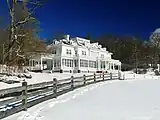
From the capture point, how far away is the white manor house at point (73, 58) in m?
54.9

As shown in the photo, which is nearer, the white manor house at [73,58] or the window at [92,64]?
the white manor house at [73,58]

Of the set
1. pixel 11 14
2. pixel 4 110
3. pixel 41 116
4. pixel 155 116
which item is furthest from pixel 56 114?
pixel 11 14

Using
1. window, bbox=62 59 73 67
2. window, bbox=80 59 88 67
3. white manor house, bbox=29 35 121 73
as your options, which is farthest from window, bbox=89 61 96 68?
window, bbox=62 59 73 67

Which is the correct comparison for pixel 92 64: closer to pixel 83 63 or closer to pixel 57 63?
pixel 83 63

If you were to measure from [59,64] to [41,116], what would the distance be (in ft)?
151

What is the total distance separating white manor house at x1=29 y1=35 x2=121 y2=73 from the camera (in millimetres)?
54875

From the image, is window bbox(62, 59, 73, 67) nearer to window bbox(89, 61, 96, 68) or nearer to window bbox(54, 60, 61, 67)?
window bbox(54, 60, 61, 67)

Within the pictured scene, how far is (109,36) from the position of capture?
10356cm

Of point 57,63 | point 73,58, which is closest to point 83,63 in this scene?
point 73,58

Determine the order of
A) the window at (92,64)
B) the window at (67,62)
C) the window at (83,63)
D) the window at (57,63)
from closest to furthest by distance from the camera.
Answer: the window at (57,63)
the window at (67,62)
the window at (83,63)
the window at (92,64)

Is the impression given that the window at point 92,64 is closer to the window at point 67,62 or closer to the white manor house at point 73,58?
the white manor house at point 73,58

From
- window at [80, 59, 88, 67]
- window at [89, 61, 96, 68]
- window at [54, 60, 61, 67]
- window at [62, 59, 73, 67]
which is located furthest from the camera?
window at [89, 61, 96, 68]

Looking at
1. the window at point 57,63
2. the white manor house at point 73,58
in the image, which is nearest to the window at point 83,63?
the white manor house at point 73,58

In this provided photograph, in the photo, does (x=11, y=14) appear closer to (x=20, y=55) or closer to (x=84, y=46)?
(x=20, y=55)
